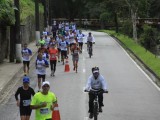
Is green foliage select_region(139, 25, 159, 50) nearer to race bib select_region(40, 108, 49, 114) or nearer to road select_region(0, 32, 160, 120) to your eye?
road select_region(0, 32, 160, 120)

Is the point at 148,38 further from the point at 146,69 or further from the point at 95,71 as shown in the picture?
the point at 95,71

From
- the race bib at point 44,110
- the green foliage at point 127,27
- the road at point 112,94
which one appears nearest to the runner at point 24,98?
the race bib at point 44,110

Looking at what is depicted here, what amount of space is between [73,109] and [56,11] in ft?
295

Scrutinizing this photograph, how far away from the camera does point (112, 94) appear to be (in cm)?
1991

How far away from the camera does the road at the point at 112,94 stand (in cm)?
1600

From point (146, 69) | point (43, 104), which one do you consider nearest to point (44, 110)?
point (43, 104)

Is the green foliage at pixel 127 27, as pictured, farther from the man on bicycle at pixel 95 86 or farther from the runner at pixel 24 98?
the runner at pixel 24 98

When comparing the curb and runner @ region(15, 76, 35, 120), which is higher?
runner @ region(15, 76, 35, 120)

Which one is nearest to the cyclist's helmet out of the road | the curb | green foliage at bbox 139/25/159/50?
the road

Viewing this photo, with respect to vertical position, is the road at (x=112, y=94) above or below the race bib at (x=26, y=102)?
below

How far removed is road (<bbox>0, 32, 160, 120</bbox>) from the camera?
630 inches

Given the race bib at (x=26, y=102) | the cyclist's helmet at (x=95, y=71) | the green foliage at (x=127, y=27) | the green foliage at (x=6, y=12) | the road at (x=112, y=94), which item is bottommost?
the road at (x=112, y=94)

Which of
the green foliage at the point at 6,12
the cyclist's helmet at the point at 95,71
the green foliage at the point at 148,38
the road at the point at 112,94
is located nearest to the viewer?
the cyclist's helmet at the point at 95,71

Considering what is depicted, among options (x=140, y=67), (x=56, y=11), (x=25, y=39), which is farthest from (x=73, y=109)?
(x=56, y=11)
